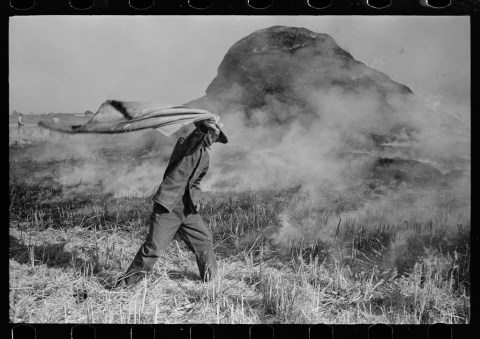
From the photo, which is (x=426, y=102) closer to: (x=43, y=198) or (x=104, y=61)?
(x=104, y=61)

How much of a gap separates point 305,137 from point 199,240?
Result: 1351 mm

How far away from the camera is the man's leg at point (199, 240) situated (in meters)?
4.09

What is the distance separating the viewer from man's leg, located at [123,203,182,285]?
3998mm

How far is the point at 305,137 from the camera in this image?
14.2 ft

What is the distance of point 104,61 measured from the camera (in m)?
4.27

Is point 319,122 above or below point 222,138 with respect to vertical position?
above
